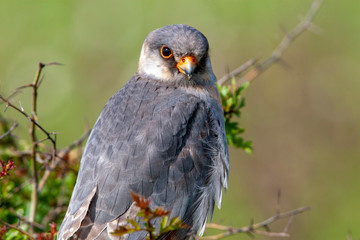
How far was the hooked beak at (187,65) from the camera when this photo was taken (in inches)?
163

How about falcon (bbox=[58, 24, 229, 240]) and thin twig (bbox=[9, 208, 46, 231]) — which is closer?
thin twig (bbox=[9, 208, 46, 231])

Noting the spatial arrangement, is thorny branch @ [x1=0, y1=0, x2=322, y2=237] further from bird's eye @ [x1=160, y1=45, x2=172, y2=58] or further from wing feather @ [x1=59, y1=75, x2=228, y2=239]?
bird's eye @ [x1=160, y1=45, x2=172, y2=58]

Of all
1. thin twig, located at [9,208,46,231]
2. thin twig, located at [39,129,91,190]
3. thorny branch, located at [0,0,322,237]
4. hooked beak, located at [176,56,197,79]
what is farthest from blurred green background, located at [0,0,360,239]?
thin twig, located at [9,208,46,231]

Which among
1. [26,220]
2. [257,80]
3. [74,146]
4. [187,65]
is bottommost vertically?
[26,220]

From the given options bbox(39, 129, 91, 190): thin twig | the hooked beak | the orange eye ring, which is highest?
the orange eye ring

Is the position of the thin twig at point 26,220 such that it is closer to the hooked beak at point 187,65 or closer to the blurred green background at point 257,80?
the hooked beak at point 187,65

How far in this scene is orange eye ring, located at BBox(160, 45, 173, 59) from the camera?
423cm

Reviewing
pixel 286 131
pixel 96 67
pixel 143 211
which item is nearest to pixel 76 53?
pixel 96 67

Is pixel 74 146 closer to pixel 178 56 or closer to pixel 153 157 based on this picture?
pixel 153 157

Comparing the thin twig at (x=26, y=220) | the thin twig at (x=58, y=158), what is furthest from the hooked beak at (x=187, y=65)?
the thin twig at (x=26, y=220)

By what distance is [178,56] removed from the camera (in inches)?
165

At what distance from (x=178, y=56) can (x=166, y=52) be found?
0.11 metres

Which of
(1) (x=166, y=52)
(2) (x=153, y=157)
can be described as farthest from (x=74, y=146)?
(1) (x=166, y=52)

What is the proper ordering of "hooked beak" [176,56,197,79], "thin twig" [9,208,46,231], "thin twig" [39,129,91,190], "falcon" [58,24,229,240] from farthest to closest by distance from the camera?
"hooked beak" [176,56,197,79] < "thin twig" [39,129,91,190] < "falcon" [58,24,229,240] < "thin twig" [9,208,46,231]
